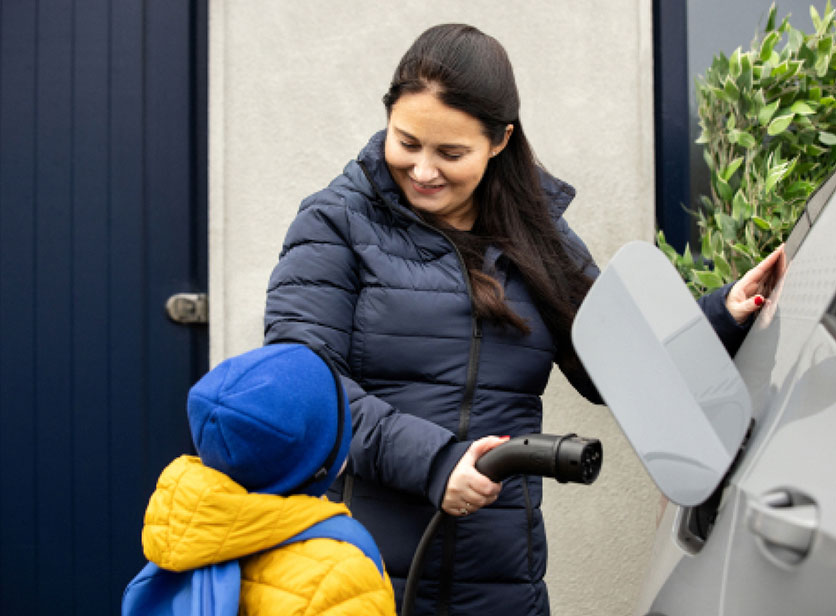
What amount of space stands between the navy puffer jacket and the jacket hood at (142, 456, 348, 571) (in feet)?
1.74

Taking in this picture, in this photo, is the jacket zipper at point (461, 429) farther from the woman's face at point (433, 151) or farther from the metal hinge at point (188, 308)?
the metal hinge at point (188, 308)

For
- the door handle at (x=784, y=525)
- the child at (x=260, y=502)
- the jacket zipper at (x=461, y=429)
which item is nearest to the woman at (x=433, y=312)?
the jacket zipper at (x=461, y=429)

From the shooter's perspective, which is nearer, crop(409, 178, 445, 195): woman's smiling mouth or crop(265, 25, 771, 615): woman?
crop(265, 25, 771, 615): woman

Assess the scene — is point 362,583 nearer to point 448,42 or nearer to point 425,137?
point 425,137

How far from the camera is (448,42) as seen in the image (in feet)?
6.61

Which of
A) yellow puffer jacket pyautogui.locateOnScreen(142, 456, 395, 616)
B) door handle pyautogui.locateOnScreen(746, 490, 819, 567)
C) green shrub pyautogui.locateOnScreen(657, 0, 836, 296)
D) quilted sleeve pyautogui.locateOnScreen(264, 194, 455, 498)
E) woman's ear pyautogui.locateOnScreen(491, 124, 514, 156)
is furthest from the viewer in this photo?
green shrub pyautogui.locateOnScreen(657, 0, 836, 296)

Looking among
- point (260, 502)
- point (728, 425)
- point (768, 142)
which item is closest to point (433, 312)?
point (260, 502)

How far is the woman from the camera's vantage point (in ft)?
6.30

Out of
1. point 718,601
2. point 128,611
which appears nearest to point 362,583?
point 128,611

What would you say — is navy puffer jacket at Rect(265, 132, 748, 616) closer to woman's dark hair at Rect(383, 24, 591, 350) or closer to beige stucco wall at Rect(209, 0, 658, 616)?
woman's dark hair at Rect(383, 24, 591, 350)

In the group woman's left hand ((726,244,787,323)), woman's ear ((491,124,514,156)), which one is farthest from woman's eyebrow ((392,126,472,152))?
woman's left hand ((726,244,787,323))

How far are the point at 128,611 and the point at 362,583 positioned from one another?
35 cm

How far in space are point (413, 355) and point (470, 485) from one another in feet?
1.12

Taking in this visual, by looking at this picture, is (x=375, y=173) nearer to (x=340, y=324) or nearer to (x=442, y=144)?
(x=442, y=144)
